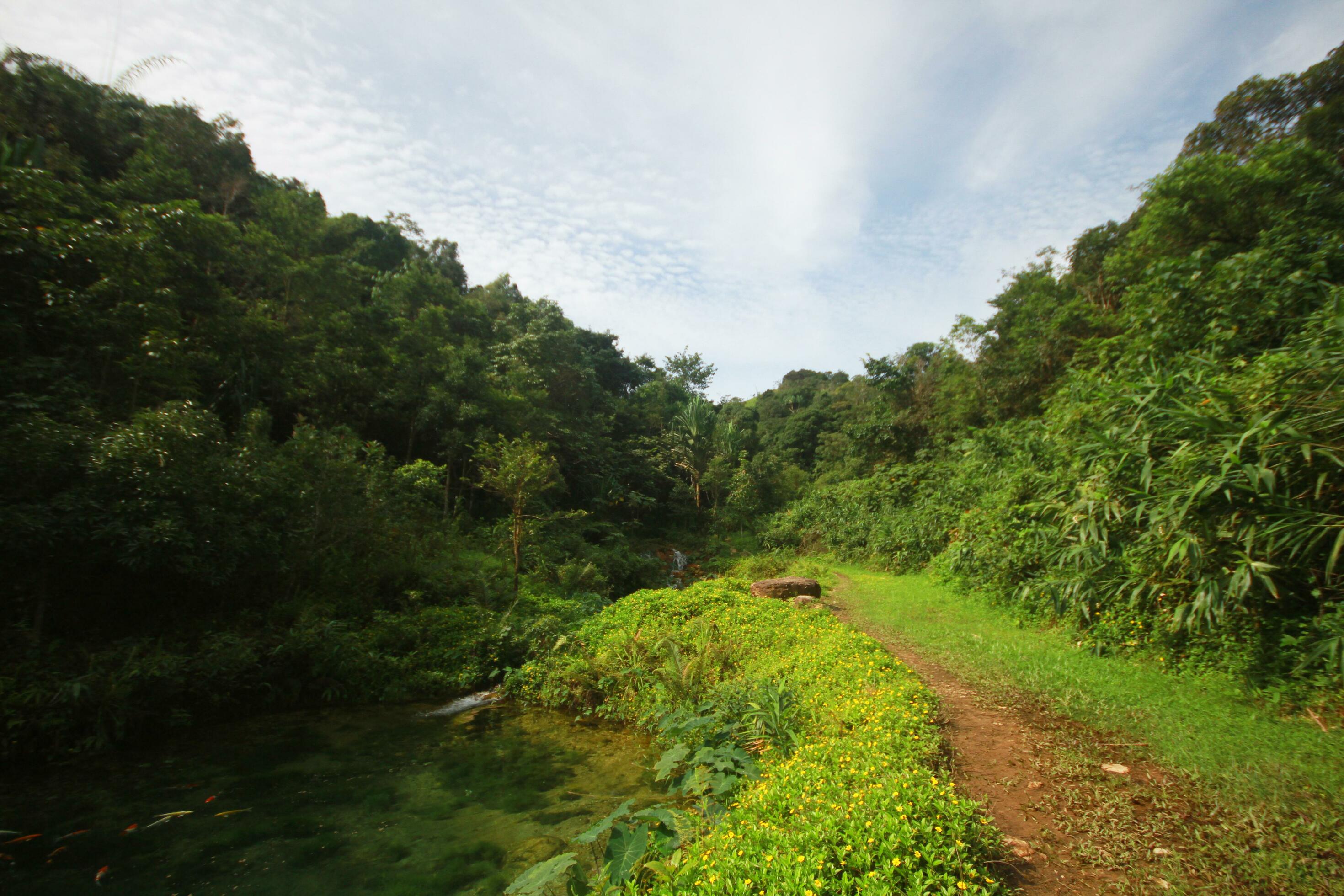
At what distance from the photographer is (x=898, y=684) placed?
4547 mm

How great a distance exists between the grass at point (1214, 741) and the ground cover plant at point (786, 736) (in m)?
1.04

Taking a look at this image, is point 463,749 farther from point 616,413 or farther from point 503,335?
point 616,413

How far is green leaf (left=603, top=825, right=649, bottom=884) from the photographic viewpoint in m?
2.77

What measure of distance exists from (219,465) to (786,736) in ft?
24.6

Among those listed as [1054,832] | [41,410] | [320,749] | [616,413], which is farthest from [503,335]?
[1054,832]

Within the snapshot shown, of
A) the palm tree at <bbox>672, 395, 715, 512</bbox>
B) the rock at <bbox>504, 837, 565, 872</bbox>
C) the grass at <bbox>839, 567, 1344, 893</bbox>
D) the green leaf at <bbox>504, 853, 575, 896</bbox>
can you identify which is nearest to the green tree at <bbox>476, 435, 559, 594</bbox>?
the rock at <bbox>504, 837, 565, 872</bbox>

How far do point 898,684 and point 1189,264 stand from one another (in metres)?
6.76

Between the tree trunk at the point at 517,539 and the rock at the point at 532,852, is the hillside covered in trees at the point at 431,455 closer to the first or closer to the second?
the tree trunk at the point at 517,539

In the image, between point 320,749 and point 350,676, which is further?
point 350,676

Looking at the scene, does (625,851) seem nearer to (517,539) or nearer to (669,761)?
(669,761)

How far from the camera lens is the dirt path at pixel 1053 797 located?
2.58 metres

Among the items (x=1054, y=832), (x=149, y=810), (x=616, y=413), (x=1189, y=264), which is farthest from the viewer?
(x=616, y=413)

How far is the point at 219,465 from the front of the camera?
694cm

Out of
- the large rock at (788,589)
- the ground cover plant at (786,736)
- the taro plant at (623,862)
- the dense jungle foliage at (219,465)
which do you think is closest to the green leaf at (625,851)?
the taro plant at (623,862)
